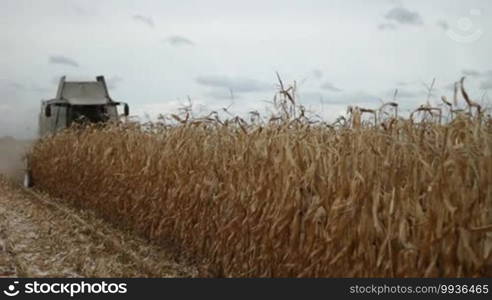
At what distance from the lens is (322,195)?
5004 millimetres

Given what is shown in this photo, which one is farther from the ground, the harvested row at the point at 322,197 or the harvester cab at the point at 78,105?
the harvester cab at the point at 78,105

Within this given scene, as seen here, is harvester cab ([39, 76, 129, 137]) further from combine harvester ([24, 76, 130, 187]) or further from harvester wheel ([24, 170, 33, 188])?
harvester wheel ([24, 170, 33, 188])

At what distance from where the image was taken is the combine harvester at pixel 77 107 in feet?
55.4

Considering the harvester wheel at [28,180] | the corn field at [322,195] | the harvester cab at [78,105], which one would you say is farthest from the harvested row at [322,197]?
the harvester wheel at [28,180]

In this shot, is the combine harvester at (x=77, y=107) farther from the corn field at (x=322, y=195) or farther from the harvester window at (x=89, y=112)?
the corn field at (x=322, y=195)

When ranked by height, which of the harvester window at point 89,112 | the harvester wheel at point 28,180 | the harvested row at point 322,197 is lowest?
the harvester wheel at point 28,180

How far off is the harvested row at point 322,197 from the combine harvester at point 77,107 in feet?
27.2

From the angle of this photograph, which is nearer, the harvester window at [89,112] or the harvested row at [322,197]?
the harvested row at [322,197]

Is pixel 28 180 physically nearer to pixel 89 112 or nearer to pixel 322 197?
pixel 89 112

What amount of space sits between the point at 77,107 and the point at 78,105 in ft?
0.30

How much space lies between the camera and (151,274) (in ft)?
22.4

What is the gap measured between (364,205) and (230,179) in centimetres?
222

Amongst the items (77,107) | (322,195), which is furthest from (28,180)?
(322,195)

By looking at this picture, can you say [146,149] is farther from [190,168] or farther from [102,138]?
[102,138]
